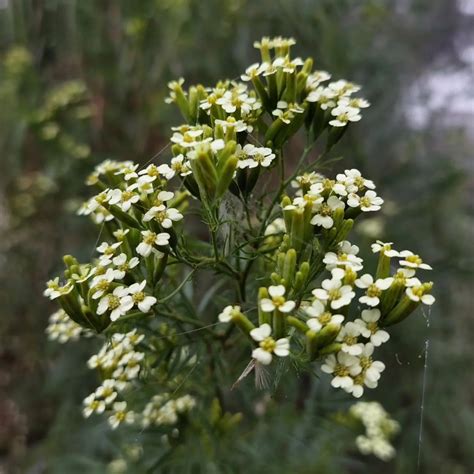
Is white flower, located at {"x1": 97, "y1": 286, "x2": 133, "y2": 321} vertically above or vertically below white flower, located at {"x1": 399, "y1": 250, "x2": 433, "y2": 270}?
below

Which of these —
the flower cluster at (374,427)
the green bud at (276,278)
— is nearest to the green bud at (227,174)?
the green bud at (276,278)

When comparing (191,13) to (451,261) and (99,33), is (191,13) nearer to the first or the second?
(99,33)

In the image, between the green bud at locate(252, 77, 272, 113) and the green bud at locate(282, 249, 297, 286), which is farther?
the green bud at locate(252, 77, 272, 113)

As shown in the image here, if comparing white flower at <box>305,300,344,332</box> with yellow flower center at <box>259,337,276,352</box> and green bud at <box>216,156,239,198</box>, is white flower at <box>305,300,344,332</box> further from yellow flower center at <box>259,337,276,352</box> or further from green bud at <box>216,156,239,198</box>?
green bud at <box>216,156,239,198</box>

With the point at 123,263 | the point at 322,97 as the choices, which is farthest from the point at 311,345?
the point at 322,97

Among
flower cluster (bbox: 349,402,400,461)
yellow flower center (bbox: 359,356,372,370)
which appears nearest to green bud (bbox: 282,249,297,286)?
yellow flower center (bbox: 359,356,372,370)

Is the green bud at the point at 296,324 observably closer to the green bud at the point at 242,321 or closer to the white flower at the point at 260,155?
the green bud at the point at 242,321

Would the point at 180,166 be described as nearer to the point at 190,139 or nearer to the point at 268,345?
the point at 190,139
